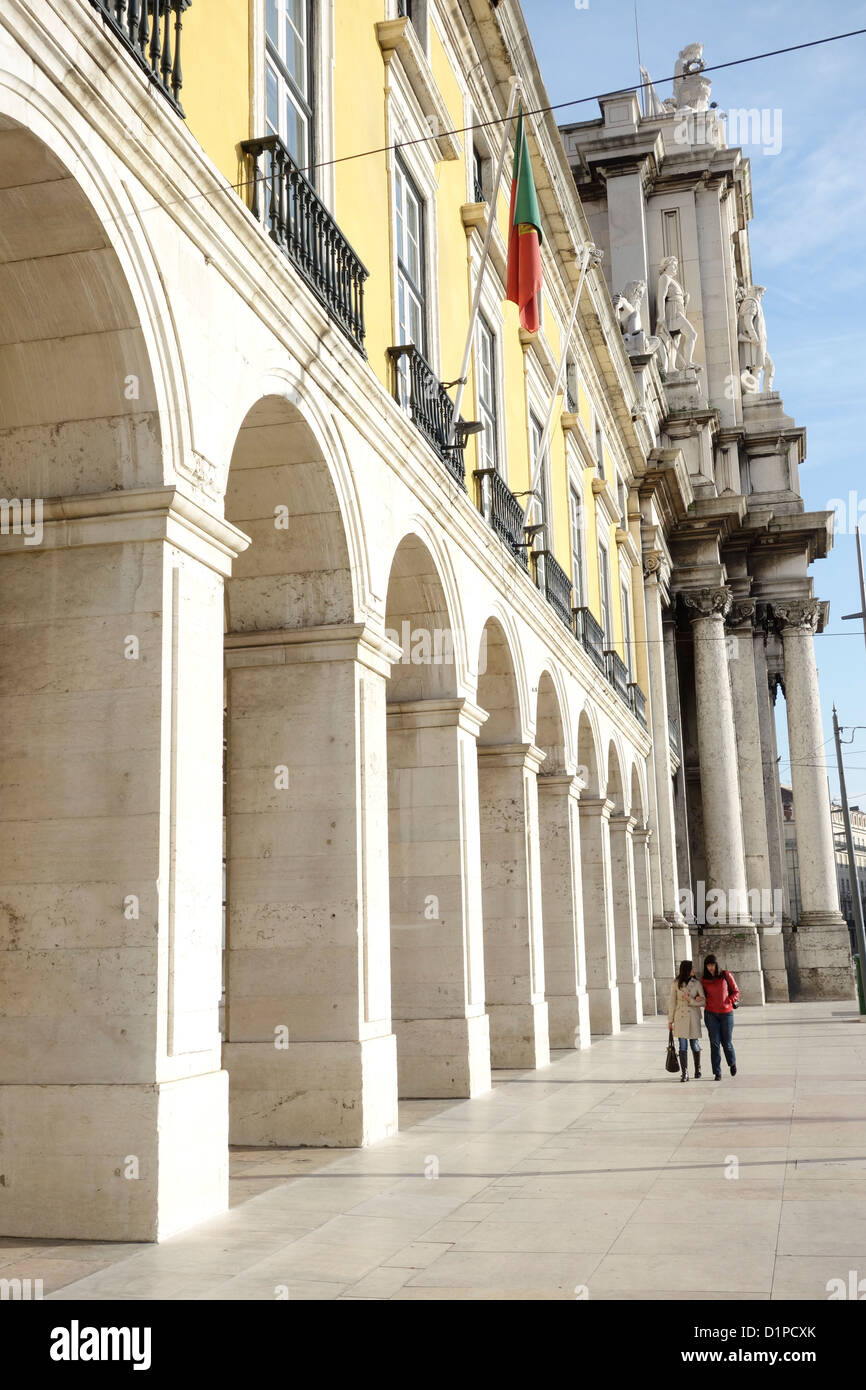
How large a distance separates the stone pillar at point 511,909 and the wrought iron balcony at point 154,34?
9951 millimetres

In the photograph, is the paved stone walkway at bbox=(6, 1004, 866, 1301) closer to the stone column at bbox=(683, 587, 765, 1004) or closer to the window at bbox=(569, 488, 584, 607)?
the window at bbox=(569, 488, 584, 607)

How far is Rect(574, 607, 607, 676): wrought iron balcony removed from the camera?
22.8 meters

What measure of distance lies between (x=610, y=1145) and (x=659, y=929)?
67.6 ft

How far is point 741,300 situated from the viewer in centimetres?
4441

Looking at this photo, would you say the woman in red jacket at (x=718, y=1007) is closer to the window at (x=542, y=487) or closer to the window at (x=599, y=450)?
the window at (x=542, y=487)

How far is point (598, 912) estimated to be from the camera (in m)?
22.9

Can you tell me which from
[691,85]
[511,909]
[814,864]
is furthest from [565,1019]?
[691,85]

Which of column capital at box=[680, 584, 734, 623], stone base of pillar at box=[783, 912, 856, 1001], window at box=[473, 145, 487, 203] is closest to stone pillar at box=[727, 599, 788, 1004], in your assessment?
stone base of pillar at box=[783, 912, 856, 1001]

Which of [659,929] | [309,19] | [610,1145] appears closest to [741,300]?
[659,929]

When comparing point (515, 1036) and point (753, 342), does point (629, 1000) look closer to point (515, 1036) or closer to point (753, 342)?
point (515, 1036)

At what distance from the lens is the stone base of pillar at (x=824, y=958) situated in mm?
35906

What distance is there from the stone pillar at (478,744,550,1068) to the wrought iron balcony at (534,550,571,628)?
11.1ft

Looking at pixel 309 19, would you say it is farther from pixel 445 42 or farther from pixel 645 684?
pixel 645 684

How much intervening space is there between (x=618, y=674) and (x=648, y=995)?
7195mm
